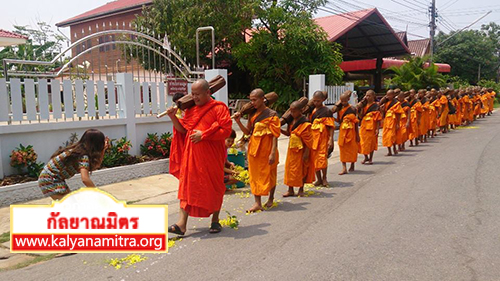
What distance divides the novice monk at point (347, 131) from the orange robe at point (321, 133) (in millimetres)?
1323

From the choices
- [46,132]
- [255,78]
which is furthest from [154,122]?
[255,78]

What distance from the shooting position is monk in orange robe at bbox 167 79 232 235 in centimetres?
492

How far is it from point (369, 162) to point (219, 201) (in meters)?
6.40

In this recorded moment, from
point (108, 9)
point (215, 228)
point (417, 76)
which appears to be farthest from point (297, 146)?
point (108, 9)

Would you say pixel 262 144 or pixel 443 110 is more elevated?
pixel 262 144

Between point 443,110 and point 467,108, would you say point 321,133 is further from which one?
point 467,108

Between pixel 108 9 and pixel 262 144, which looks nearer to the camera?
pixel 262 144

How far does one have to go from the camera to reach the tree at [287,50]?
1692 cm

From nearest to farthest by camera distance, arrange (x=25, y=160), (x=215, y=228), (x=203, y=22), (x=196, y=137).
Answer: (x=196, y=137), (x=215, y=228), (x=25, y=160), (x=203, y=22)

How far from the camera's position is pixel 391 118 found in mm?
11742

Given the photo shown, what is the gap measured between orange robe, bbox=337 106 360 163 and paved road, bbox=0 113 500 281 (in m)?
1.66

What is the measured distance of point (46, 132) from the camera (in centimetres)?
754

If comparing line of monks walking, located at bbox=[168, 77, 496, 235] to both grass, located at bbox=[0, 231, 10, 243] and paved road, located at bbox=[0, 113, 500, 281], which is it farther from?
grass, located at bbox=[0, 231, 10, 243]

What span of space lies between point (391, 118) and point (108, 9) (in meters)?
24.2
